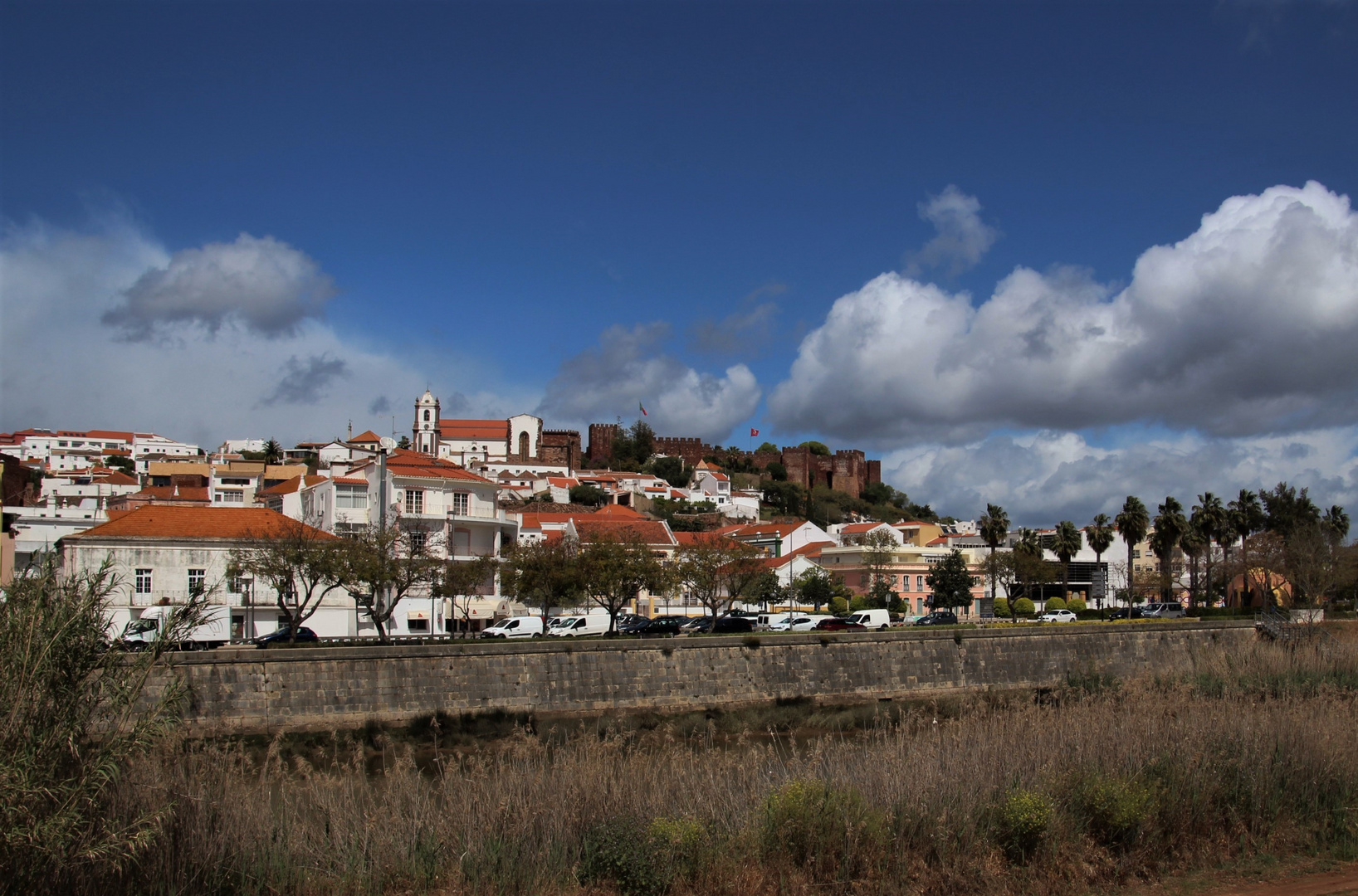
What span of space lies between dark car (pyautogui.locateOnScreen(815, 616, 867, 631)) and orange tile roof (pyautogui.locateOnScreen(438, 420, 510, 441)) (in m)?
117

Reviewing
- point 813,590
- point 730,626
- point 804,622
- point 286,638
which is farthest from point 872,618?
point 286,638

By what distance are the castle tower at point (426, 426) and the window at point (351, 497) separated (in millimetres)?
99435

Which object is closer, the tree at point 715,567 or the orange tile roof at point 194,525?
the orange tile roof at point 194,525

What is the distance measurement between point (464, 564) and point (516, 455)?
11266cm

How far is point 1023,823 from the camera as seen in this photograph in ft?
42.1

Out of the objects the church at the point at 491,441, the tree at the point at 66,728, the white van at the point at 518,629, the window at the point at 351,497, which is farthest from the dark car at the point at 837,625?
the church at the point at 491,441

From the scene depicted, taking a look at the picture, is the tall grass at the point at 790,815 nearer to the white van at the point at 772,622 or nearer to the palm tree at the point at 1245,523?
the white van at the point at 772,622

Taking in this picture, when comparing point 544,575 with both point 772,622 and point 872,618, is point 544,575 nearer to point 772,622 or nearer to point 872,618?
point 772,622

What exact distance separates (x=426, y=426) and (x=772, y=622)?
114243 millimetres

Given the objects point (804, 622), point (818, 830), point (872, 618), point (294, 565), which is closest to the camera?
point (818, 830)

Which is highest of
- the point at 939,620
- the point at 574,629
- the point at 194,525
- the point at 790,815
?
the point at 194,525

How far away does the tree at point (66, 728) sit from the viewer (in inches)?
320

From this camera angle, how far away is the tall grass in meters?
11.4

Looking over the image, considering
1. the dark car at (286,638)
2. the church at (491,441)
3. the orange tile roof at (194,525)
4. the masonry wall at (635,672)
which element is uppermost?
the church at (491,441)
